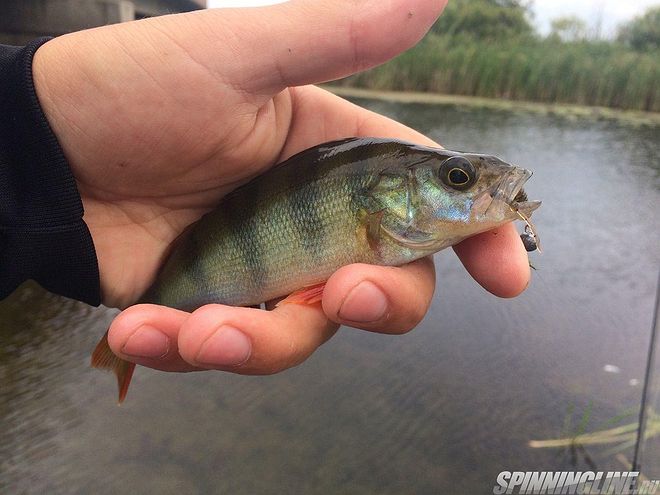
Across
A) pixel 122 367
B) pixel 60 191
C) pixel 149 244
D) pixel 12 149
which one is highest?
pixel 12 149

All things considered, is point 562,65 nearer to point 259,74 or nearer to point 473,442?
point 473,442

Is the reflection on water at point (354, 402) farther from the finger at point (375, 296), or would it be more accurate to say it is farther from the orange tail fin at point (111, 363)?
the finger at point (375, 296)

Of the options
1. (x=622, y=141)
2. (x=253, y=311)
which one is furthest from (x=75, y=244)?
(x=622, y=141)

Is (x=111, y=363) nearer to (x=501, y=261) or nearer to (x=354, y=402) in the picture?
(x=501, y=261)

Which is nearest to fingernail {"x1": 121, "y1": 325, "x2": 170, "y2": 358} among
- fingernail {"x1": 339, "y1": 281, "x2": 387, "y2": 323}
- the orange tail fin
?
the orange tail fin

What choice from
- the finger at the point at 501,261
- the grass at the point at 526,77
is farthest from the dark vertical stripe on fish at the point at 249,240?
the grass at the point at 526,77

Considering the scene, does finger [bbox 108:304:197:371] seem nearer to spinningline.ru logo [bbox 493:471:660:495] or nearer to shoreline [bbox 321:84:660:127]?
spinningline.ru logo [bbox 493:471:660:495]
